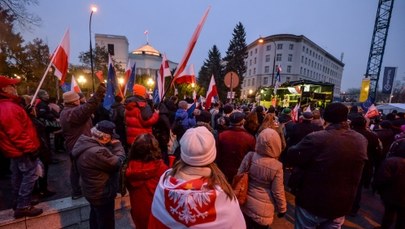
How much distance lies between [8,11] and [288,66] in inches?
2378

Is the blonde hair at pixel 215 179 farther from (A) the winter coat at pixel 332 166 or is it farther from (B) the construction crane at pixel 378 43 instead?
(B) the construction crane at pixel 378 43

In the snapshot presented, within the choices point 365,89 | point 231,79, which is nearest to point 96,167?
point 231,79

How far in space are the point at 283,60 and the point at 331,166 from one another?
64.1 m

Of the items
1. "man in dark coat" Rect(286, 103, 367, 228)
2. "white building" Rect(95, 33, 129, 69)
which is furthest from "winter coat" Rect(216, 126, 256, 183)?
"white building" Rect(95, 33, 129, 69)

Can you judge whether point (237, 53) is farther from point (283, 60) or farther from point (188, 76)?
point (188, 76)

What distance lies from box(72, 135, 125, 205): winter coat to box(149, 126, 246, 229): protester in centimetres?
126

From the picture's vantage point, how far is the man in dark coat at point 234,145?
3432mm

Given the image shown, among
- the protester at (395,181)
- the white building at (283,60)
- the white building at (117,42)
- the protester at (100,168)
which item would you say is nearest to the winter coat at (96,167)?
the protester at (100,168)

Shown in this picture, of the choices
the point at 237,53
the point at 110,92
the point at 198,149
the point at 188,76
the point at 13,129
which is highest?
the point at 237,53

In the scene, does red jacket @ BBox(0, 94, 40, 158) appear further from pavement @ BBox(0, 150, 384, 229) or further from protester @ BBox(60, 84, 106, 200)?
pavement @ BBox(0, 150, 384, 229)

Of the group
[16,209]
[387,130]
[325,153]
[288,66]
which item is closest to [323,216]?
[325,153]

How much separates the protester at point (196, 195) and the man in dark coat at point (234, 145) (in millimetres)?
1900

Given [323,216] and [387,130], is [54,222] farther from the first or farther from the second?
[387,130]

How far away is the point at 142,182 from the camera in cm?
233
